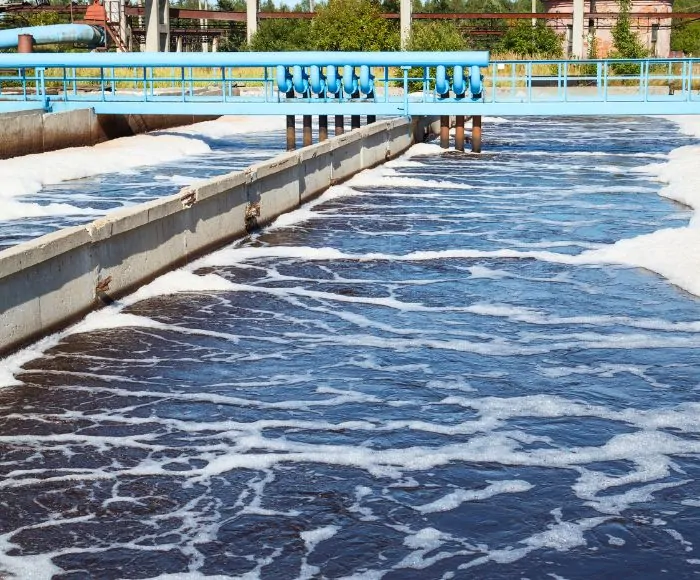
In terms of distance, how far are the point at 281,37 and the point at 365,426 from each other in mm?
49033

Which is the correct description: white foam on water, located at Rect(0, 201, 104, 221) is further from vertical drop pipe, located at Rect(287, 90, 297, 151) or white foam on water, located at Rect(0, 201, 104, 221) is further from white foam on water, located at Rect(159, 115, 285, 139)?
white foam on water, located at Rect(159, 115, 285, 139)

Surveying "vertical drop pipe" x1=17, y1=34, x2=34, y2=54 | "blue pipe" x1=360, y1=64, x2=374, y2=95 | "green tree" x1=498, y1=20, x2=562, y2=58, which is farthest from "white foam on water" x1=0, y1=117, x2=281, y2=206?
"green tree" x1=498, y1=20, x2=562, y2=58

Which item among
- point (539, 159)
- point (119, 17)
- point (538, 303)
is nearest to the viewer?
point (538, 303)

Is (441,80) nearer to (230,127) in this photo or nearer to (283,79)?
(283,79)

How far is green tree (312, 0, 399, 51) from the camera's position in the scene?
53.2 m

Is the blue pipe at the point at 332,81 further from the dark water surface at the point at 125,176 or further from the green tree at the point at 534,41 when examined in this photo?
the green tree at the point at 534,41

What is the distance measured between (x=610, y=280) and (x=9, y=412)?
7.56 m

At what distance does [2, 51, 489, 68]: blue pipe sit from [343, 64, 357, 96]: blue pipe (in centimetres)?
15

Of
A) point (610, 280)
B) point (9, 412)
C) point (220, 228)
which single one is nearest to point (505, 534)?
point (9, 412)

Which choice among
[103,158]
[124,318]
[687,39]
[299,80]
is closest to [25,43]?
[103,158]

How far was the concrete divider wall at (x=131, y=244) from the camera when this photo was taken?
10.8 m

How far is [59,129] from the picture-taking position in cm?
2934

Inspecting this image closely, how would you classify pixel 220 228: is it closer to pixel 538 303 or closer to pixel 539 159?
pixel 538 303

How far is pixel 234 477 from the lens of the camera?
816 cm
